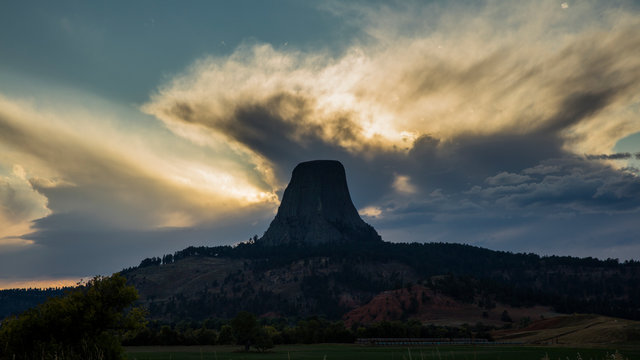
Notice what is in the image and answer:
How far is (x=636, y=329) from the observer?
9900 cm

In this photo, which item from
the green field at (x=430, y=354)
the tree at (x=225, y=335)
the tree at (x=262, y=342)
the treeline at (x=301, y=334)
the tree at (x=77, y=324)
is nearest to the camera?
the tree at (x=77, y=324)

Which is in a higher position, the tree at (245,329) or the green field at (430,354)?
the tree at (245,329)

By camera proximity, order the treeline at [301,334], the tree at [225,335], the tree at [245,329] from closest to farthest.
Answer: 1. the tree at [245,329]
2. the treeline at [301,334]
3. the tree at [225,335]

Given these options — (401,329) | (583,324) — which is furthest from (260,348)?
(583,324)

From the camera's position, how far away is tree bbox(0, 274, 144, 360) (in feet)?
109

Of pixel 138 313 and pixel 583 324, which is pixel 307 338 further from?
pixel 138 313

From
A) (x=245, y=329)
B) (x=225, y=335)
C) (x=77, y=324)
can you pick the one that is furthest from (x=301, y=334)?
(x=77, y=324)

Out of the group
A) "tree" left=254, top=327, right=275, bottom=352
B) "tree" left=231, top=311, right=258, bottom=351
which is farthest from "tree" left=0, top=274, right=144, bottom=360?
"tree" left=231, top=311, right=258, bottom=351

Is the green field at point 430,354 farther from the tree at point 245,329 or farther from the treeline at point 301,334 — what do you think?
the treeline at point 301,334

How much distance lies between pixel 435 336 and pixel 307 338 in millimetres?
39243

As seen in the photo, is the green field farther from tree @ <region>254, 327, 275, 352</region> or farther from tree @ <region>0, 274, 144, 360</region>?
tree @ <region>0, 274, 144, 360</region>

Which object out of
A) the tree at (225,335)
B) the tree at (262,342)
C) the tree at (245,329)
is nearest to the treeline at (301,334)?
the tree at (225,335)

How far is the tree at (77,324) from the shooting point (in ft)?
109

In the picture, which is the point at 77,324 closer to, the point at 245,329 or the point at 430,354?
the point at 430,354
